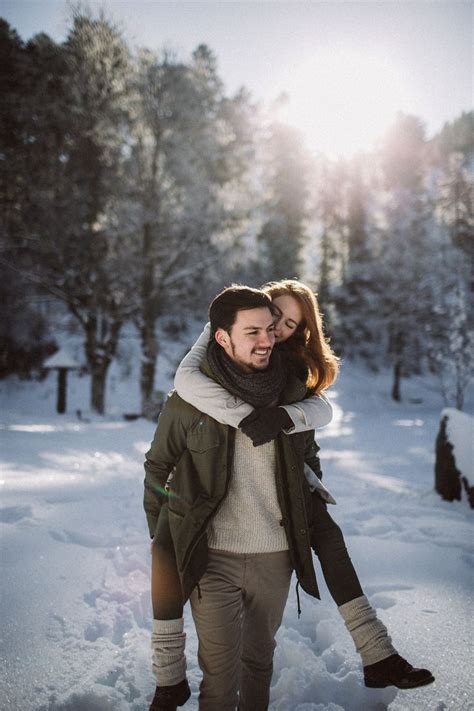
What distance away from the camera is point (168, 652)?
Answer: 1.95m

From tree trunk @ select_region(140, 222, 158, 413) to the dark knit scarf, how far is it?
12.5 meters

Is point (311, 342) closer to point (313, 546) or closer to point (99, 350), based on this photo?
point (313, 546)

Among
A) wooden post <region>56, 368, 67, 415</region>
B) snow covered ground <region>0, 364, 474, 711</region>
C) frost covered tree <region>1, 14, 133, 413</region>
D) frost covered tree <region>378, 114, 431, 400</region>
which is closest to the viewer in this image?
snow covered ground <region>0, 364, 474, 711</region>

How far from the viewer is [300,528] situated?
2084mm

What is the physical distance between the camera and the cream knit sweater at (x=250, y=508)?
2084 millimetres

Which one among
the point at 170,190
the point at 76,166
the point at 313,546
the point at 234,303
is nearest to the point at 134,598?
the point at 313,546

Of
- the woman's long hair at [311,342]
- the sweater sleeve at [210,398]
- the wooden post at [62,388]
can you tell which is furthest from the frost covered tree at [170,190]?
the sweater sleeve at [210,398]

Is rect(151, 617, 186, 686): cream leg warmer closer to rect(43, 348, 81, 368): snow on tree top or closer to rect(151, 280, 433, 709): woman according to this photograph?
rect(151, 280, 433, 709): woman

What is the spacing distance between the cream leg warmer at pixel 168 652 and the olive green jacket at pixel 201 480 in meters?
0.19

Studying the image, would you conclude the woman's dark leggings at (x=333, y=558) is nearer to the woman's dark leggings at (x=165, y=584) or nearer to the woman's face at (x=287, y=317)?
the woman's dark leggings at (x=165, y=584)

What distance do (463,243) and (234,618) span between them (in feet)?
99.9

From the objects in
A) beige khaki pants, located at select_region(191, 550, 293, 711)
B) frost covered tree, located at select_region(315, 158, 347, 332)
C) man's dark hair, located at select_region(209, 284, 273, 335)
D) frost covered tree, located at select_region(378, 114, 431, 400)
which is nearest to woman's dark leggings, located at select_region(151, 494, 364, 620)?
beige khaki pants, located at select_region(191, 550, 293, 711)

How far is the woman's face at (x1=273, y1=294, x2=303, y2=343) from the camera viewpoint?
2.71 meters

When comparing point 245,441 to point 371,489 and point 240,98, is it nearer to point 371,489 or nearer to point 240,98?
point 371,489
